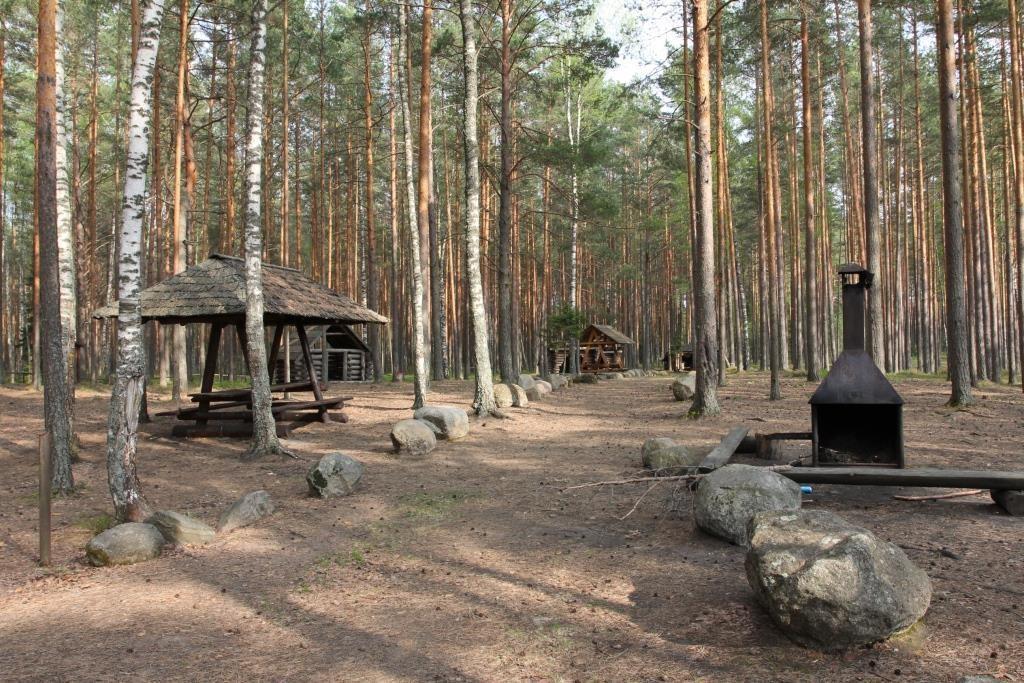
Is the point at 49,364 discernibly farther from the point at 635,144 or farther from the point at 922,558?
the point at 635,144

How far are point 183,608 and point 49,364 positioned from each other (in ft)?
15.4

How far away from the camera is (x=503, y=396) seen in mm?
15773

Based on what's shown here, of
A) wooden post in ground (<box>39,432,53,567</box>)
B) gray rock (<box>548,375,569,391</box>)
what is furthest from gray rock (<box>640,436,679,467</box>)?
gray rock (<box>548,375,569,391</box>)

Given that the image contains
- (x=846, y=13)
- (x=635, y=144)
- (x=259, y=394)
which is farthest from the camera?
(x=635, y=144)

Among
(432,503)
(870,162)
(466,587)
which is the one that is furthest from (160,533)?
(870,162)

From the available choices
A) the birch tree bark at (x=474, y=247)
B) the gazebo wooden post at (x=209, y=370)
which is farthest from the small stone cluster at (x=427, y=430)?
the gazebo wooden post at (x=209, y=370)

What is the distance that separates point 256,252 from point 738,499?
309 inches

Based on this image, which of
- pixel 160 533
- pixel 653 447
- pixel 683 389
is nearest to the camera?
pixel 160 533

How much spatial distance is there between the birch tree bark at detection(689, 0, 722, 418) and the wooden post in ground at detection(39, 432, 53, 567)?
11.0m

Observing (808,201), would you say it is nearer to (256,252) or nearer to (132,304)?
(256,252)

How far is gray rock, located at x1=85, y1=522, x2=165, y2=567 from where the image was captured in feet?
17.9

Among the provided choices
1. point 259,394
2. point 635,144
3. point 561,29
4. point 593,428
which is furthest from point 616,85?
point 259,394

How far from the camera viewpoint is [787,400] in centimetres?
1617

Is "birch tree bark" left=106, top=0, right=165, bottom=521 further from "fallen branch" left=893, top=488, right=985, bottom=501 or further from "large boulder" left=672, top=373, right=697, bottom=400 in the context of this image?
"large boulder" left=672, top=373, right=697, bottom=400
